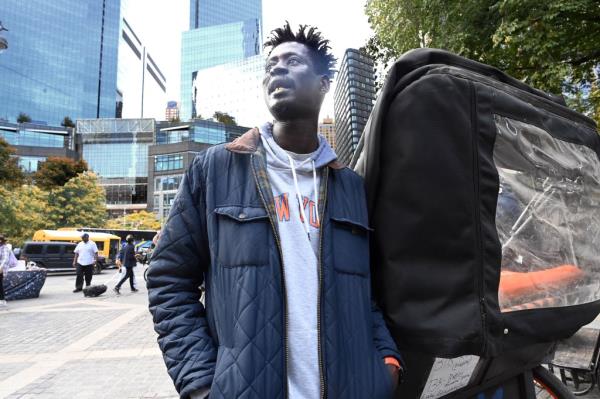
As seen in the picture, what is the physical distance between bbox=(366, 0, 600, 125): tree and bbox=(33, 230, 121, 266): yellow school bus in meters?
23.9

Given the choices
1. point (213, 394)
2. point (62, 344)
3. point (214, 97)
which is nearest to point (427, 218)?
point (213, 394)

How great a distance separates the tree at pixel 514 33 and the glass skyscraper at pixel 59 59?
105m

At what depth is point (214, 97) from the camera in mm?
106625

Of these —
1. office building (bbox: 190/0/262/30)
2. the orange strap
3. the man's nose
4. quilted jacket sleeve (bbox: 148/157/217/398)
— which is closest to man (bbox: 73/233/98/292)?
quilted jacket sleeve (bbox: 148/157/217/398)

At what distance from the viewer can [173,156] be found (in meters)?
81.8

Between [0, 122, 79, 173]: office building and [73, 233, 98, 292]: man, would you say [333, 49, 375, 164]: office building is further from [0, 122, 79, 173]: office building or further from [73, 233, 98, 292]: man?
[0, 122, 79, 173]: office building

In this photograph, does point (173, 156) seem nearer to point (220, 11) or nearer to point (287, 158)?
point (220, 11)

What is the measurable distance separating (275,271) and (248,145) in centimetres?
50

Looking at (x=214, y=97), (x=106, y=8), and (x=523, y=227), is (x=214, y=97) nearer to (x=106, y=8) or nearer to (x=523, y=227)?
(x=106, y=8)

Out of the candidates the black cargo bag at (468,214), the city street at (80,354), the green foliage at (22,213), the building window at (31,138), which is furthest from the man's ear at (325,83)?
the building window at (31,138)

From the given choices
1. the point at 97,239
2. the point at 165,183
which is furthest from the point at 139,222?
the point at 97,239

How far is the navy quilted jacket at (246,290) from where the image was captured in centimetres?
124

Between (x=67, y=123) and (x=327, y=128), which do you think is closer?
(x=327, y=128)

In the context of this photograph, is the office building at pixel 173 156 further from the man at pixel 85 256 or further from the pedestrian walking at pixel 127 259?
the pedestrian walking at pixel 127 259
